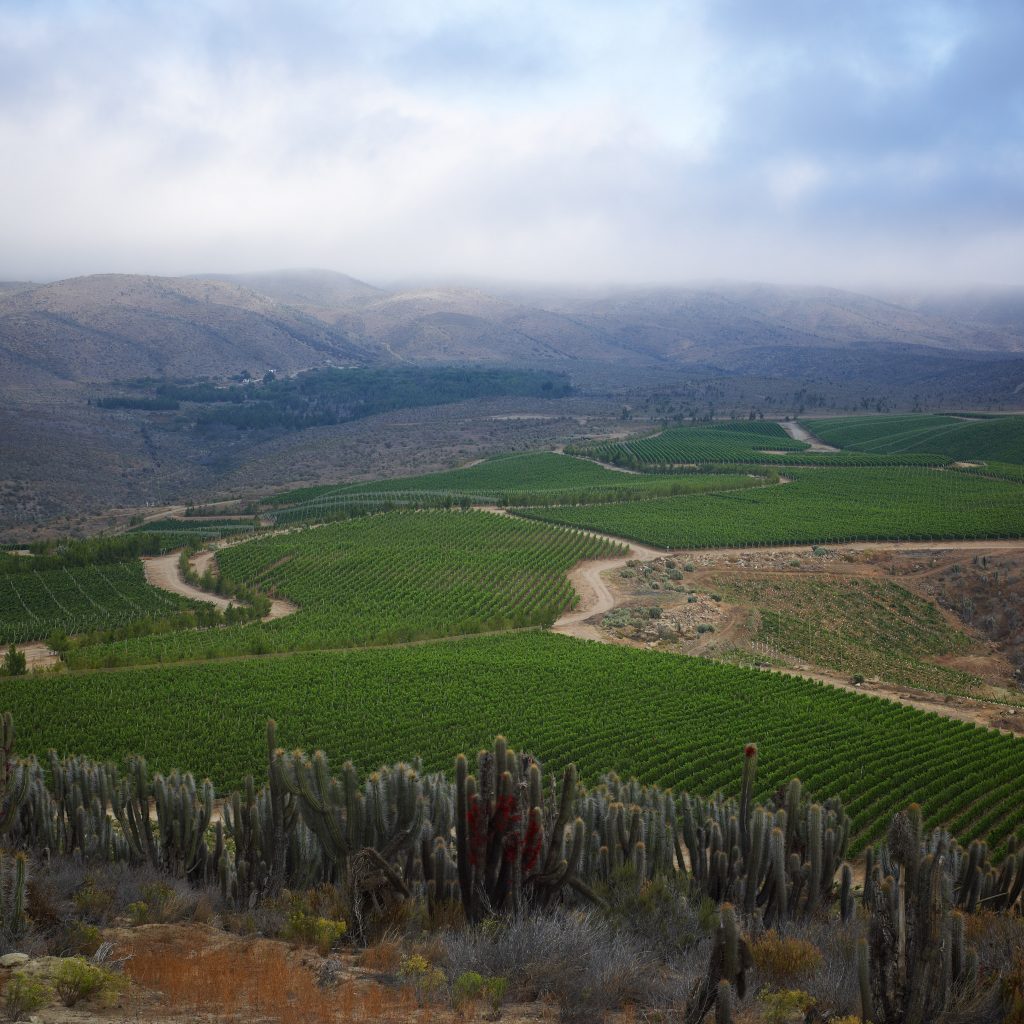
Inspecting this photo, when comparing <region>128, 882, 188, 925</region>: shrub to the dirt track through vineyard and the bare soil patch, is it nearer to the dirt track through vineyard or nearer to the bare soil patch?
the dirt track through vineyard

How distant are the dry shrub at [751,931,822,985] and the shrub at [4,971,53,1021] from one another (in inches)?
320

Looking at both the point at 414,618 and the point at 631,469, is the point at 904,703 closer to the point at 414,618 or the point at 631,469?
the point at 414,618

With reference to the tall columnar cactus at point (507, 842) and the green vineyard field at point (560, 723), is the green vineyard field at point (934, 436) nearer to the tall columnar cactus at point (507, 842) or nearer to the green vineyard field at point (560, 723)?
the green vineyard field at point (560, 723)

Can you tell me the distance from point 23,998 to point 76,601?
57.5m

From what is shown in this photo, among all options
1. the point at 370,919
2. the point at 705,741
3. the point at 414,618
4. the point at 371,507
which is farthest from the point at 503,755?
the point at 371,507

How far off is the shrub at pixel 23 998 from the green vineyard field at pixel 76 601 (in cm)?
4690

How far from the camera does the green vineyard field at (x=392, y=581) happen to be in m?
49.0

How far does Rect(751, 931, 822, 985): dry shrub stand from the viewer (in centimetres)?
1063

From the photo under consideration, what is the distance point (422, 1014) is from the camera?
31.9 feet

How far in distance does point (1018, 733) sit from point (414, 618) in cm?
3287

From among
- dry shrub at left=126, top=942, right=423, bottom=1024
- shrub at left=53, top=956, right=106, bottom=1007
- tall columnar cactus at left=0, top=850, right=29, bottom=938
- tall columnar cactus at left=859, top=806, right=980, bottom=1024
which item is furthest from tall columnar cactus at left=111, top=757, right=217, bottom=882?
tall columnar cactus at left=859, top=806, right=980, bottom=1024

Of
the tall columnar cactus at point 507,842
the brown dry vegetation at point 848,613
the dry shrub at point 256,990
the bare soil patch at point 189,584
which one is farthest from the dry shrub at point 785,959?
the bare soil patch at point 189,584

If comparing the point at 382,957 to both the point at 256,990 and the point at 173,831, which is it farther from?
the point at 173,831

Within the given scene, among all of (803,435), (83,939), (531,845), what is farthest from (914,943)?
(803,435)
